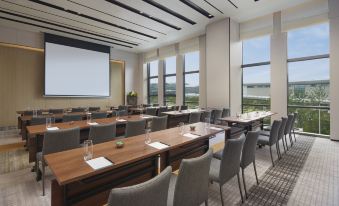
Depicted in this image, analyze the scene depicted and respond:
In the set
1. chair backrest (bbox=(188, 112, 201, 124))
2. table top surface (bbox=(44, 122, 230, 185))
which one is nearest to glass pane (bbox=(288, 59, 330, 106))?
chair backrest (bbox=(188, 112, 201, 124))

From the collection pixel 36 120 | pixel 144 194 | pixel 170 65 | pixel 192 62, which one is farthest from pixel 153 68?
pixel 144 194

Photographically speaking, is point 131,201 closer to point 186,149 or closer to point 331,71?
point 186,149

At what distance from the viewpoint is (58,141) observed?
252 centimetres

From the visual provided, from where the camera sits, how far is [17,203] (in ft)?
7.26

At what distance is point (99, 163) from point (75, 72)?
7713 millimetres

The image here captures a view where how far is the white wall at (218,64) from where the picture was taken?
6.61 meters

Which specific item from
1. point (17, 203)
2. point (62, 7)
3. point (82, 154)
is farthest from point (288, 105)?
point (62, 7)

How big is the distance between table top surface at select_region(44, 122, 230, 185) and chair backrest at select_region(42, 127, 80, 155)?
791 mm

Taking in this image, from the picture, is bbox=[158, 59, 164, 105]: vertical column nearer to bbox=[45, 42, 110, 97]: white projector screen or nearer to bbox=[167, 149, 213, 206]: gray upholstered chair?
bbox=[45, 42, 110, 97]: white projector screen

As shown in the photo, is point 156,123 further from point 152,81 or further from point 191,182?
point 152,81

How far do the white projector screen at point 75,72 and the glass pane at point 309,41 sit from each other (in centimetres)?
774

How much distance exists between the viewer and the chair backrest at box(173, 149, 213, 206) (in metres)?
1.38

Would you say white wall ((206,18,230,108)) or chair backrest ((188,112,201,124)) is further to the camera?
white wall ((206,18,230,108))

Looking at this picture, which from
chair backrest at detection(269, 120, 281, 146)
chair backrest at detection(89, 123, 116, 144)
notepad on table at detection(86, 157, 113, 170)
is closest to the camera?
notepad on table at detection(86, 157, 113, 170)
